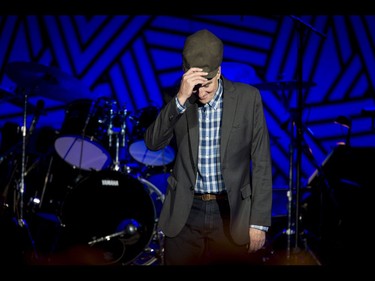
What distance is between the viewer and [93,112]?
521 cm

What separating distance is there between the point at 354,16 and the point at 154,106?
315cm

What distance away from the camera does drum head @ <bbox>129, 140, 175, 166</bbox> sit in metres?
5.50

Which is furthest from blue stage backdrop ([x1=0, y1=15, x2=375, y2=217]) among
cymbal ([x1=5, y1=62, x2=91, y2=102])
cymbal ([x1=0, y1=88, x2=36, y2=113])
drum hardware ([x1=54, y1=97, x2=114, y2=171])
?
drum hardware ([x1=54, y1=97, x2=114, y2=171])

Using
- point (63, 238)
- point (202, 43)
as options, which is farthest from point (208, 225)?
point (63, 238)

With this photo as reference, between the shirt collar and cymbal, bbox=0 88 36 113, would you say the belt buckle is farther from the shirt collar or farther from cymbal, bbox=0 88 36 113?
cymbal, bbox=0 88 36 113

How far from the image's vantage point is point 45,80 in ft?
17.5

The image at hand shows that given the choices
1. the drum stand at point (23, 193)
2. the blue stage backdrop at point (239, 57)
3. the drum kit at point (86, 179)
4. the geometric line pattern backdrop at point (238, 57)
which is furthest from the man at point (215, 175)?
the geometric line pattern backdrop at point (238, 57)

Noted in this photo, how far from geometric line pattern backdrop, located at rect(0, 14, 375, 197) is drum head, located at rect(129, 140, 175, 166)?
141cm

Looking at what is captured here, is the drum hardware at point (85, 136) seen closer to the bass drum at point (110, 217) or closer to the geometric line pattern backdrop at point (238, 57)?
the bass drum at point (110, 217)

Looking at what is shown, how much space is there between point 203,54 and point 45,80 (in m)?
3.34

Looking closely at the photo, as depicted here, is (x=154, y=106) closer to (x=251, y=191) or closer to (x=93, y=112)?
(x=93, y=112)

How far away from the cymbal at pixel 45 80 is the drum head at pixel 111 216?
124 centimetres

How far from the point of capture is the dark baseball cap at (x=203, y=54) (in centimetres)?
242

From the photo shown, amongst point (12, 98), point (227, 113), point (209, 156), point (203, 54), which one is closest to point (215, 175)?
point (209, 156)
